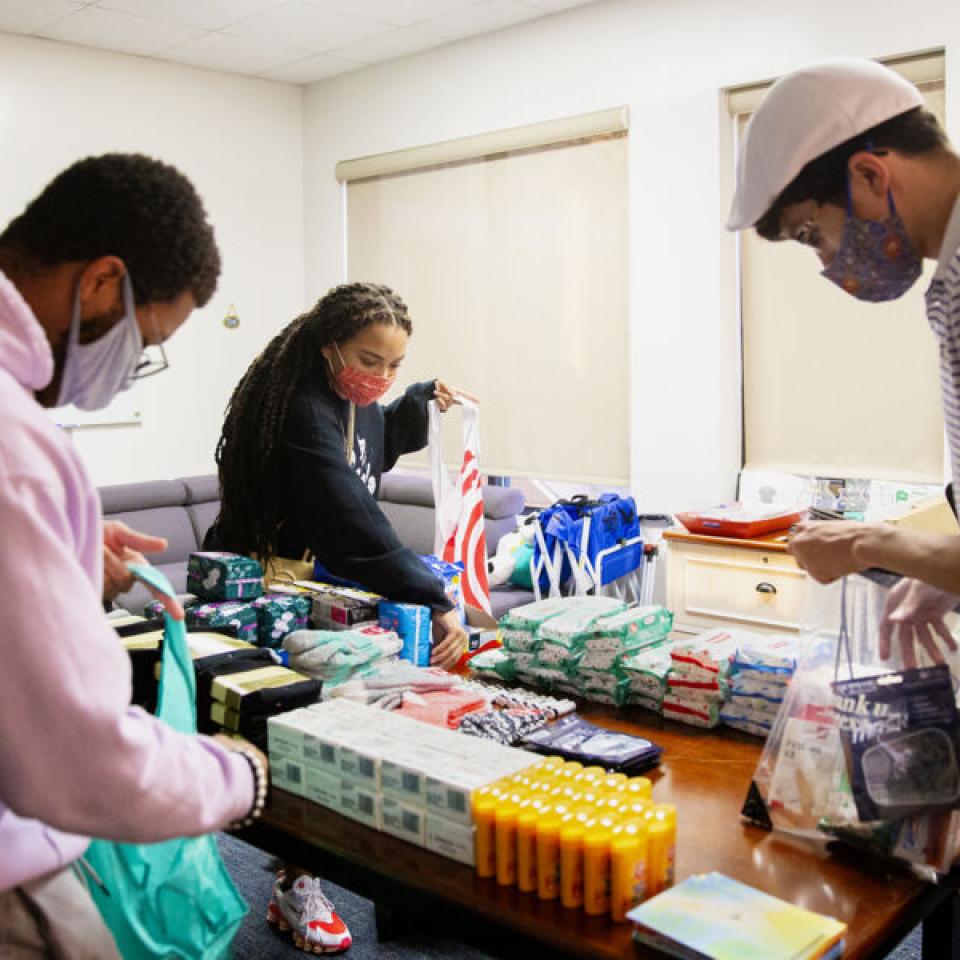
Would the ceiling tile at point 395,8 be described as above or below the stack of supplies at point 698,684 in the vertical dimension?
above

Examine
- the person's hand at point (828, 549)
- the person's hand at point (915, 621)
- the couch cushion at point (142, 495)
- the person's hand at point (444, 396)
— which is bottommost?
the couch cushion at point (142, 495)

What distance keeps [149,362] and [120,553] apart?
31cm

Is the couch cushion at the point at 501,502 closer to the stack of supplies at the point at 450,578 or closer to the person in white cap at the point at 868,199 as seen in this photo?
the stack of supplies at the point at 450,578

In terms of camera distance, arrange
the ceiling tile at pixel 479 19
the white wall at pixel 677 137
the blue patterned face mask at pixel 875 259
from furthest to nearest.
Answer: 1. the ceiling tile at pixel 479 19
2. the white wall at pixel 677 137
3. the blue patterned face mask at pixel 875 259


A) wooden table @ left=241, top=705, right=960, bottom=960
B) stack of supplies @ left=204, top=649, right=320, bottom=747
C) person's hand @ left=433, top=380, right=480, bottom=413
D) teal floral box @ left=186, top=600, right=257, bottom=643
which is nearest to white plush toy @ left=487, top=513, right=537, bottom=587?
person's hand @ left=433, top=380, right=480, bottom=413

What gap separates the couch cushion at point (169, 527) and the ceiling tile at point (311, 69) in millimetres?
2638

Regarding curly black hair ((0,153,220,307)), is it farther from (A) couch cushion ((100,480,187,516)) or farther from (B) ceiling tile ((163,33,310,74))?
(B) ceiling tile ((163,33,310,74))

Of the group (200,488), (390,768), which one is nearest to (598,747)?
(390,768)

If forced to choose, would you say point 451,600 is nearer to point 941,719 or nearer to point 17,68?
point 941,719

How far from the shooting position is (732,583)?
4469 millimetres

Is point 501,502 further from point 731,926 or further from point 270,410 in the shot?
point 731,926

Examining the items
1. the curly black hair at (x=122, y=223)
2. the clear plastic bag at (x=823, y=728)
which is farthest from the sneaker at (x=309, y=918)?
the curly black hair at (x=122, y=223)

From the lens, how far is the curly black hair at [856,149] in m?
1.51

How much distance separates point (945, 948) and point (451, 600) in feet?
4.34
